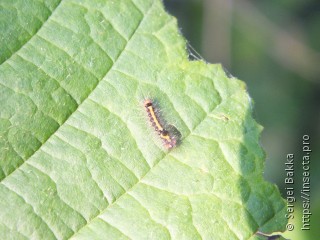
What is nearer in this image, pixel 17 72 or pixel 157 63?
pixel 17 72

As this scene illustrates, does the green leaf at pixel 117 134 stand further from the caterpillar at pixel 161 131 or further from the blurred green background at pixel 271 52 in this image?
the blurred green background at pixel 271 52

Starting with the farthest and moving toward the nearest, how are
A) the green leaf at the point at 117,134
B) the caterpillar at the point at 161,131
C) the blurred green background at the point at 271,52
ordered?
the blurred green background at the point at 271,52 < the caterpillar at the point at 161,131 < the green leaf at the point at 117,134

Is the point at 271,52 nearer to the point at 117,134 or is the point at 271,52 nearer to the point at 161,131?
the point at 161,131

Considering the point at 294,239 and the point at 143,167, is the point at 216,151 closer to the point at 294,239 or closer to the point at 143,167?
the point at 143,167

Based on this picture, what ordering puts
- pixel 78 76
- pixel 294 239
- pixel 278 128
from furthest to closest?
pixel 278 128, pixel 294 239, pixel 78 76

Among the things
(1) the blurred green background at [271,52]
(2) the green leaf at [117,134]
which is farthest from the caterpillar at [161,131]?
(1) the blurred green background at [271,52]

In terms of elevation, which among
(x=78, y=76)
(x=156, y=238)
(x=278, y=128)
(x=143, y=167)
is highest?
(x=78, y=76)

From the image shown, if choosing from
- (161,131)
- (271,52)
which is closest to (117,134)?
(161,131)

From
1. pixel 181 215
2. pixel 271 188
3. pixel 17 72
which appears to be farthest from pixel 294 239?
pixel 17 72
